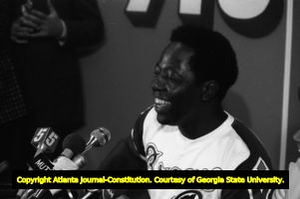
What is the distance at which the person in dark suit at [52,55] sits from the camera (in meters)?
1.57

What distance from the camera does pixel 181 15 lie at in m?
1.49

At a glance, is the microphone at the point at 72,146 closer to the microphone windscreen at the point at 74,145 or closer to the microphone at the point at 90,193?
the microphone windscreen at the point at 74,145

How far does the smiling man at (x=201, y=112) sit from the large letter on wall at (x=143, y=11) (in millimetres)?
347

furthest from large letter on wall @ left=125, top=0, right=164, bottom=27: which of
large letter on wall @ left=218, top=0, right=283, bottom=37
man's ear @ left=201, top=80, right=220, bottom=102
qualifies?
man's ear @ left=201, top=80, right=220, bottom=102

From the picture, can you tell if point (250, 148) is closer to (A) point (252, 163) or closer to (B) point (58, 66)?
(A) point (252, 163)

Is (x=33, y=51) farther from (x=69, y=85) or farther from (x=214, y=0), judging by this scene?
(x=214, y=0)

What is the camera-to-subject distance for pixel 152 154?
4.26 ft

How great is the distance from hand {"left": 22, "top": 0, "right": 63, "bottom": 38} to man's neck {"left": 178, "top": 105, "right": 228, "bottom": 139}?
0.62 metres

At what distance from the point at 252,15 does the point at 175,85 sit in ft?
1.34

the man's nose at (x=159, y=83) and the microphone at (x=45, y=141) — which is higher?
the man's nose at (x=159, y=83)

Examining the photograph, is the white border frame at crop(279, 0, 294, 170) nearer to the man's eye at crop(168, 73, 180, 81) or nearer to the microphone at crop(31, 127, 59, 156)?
the man's eye at crop(168, 73, 180, 81)

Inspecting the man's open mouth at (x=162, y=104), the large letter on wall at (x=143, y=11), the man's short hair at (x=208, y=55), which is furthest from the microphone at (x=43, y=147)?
the large letter on wall at (x=143, y=11)

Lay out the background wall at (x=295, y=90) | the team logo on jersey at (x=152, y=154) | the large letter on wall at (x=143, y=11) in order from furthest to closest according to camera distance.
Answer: the large letter on wall at (x=143, y=11) → the background wall at (x=295, y=90) → the team logo on jersey at (x=152, y=154)

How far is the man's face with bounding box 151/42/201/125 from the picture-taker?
116 cm
